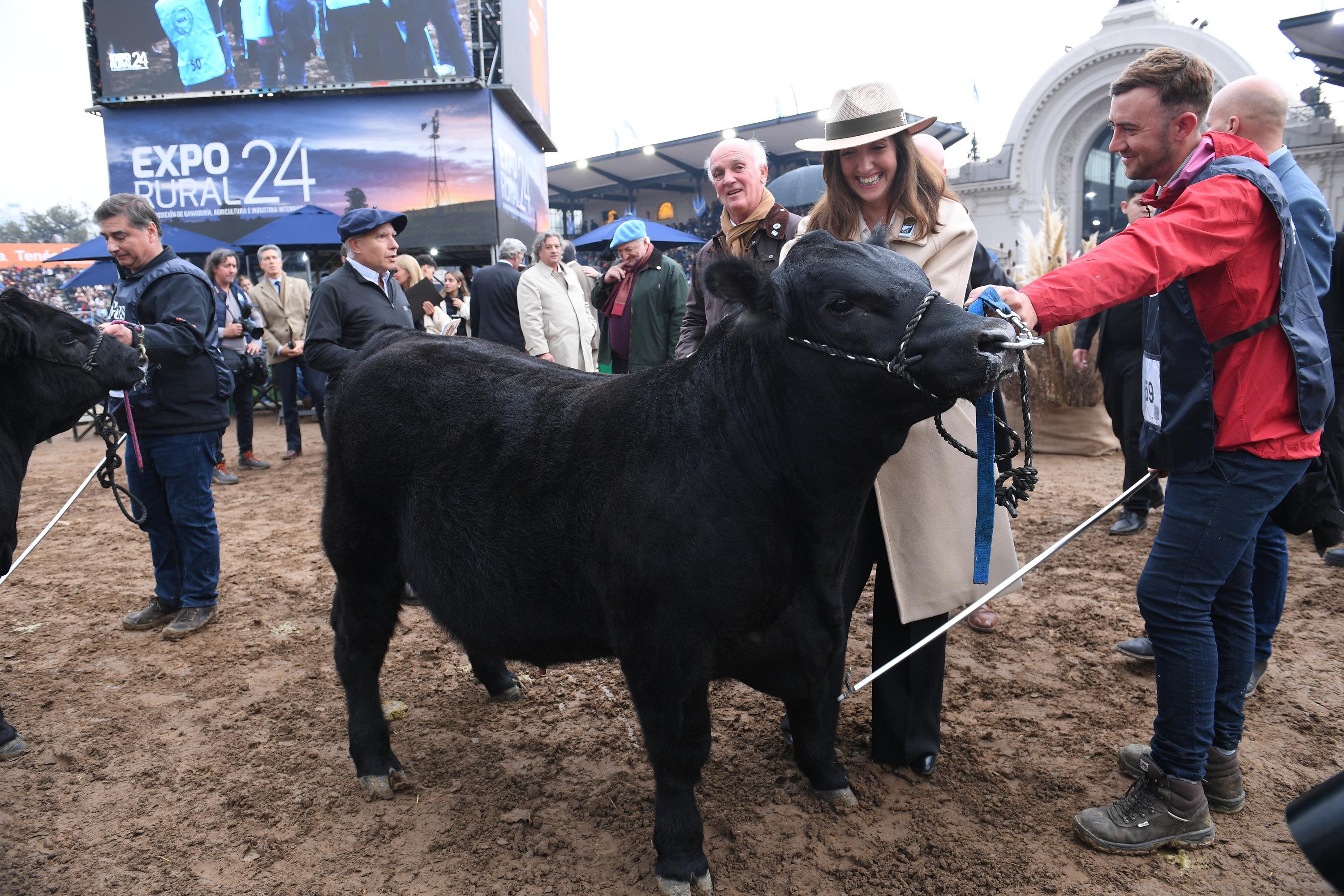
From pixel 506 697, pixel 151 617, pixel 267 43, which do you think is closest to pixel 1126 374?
pixel 506 697

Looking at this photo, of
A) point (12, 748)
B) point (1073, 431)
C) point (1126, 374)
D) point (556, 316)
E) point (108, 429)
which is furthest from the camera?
point (1073, 431)

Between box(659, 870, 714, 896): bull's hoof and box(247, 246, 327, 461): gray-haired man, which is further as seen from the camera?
box(247, 246, 327, 461): gray-haired man

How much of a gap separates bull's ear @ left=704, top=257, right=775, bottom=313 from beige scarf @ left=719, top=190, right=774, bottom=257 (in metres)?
1.38

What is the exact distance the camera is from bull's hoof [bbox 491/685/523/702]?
345 centimetres

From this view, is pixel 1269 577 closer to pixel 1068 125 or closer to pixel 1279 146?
pixel 1279 146

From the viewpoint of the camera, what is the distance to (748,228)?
3.38m

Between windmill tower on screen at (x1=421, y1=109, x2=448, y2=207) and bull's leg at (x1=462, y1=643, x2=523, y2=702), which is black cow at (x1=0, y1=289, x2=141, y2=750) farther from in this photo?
windmill tower on screen at (x1=421, y1=109, x2=448, y2=207)

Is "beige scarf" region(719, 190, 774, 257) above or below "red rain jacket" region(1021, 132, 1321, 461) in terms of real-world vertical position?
above

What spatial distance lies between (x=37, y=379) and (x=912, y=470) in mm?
3236

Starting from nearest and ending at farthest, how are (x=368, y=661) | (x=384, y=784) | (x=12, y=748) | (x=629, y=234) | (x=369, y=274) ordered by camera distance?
(x=384, y=784) < (x=368, y=661) < (x=12, y=748) < (x=369, y=274) < (x=629, y=234)

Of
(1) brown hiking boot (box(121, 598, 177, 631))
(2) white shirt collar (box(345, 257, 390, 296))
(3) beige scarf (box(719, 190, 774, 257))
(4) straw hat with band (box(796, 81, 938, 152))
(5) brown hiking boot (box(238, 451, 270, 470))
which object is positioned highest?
(4) straw hat with band (box(796, 81, 938, 152))

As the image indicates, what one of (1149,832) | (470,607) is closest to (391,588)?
(470,607)

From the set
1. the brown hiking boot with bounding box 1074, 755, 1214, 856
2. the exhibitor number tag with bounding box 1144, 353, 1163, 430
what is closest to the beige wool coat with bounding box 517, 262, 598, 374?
the exhibitor number tag with bounding box 1144, 353, 1163, 430

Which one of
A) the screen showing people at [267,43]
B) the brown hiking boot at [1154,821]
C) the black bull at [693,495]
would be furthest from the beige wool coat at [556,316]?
the screen showing people at [267,43]
